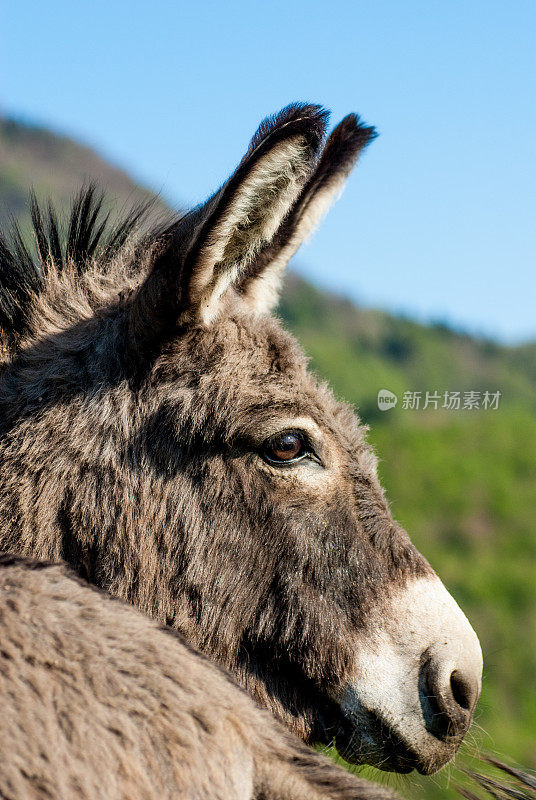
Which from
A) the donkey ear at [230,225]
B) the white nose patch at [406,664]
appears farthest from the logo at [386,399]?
the white nose patch at [406,664]

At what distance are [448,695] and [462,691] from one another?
→ 98 millimetres

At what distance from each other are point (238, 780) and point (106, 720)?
36cm

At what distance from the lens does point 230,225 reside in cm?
309

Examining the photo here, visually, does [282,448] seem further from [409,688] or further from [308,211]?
[308,211]

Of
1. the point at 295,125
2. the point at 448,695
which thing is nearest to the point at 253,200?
the point at 295,125

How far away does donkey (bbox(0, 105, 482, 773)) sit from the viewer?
3.00 metres

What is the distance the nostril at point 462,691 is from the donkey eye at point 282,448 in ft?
3.40

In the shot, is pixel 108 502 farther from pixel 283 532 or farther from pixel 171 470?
pixel 283 532

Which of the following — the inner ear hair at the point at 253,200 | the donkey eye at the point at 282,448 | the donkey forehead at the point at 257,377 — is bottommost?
the donkey eye at the point at 282,448

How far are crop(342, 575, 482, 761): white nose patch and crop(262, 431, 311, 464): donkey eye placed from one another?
2.28 feet

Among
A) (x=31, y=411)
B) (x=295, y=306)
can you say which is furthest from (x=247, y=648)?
(x=295, y=306)

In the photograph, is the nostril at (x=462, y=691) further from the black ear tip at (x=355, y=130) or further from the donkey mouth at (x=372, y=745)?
the black ear tip at (x=355, y=130)

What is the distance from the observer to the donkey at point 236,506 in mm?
3000

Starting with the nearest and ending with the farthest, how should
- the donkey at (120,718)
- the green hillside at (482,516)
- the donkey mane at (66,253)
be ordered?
the donkey at (120,718) < the donkey mane at (66,253) < the green hillside at (482,516)
